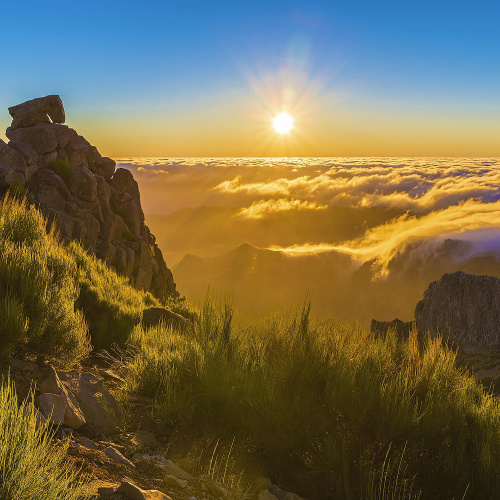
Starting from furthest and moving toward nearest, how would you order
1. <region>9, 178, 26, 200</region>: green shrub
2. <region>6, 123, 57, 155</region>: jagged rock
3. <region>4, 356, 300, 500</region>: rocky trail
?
1. <region>6, 123, 57, 155</region>: jagged rock
2. <region>9, 178, 26, 200</region>: green shrub
3. <region>4, 356, 300, 500</region>: rocky trail

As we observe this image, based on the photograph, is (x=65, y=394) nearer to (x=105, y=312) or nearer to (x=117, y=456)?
(x=117, y=456)

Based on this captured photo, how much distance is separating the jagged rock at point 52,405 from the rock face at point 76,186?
1312cm

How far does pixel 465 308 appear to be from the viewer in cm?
12975

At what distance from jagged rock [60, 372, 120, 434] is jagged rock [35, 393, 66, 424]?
1.76 feet

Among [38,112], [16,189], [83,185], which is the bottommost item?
[16,189]

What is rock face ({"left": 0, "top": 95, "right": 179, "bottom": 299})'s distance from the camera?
19.1 m

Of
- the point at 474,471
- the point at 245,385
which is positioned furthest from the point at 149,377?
the point at 474,471

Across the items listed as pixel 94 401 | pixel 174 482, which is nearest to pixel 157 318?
pixel 94 401

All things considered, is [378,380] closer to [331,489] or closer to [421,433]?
[421,433]

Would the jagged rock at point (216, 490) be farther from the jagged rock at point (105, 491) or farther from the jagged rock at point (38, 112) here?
the jagged rock at point (38, 112)

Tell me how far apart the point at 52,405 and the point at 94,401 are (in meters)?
0.92

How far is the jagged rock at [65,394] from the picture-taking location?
5.25 m

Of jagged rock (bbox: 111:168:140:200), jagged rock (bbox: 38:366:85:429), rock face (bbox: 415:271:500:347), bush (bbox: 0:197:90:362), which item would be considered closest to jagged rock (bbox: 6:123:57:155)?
jagged rock (bbox: 111:168:140:200)

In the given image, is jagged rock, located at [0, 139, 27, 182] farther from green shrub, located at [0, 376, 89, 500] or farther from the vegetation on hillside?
green shrub, located at [0, 376, 89, 500]
